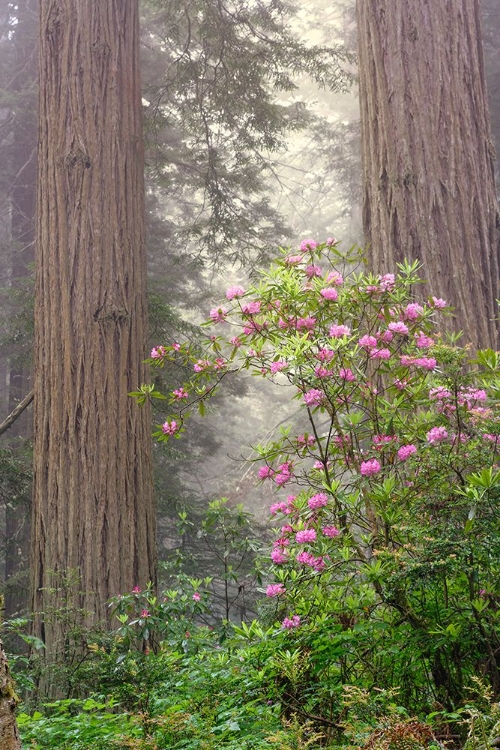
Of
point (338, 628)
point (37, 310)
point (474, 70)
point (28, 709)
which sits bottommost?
point (28, 709)

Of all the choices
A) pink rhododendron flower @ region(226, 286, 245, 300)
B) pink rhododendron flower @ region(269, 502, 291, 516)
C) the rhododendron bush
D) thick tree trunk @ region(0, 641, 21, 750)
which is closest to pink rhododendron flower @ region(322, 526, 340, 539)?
the rhododendron bush

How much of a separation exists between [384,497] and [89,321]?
288cm

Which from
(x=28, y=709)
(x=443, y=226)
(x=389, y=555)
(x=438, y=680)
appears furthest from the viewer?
(x=443, y=226)

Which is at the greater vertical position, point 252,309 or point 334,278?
point 334,278

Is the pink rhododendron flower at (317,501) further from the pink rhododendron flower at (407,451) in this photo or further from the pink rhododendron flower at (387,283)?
the pink rhododendron flower at (387,283)

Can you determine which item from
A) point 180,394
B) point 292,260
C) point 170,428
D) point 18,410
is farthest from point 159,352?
point 18,410

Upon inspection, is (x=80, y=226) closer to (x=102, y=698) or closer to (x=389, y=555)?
(x=102, y=698)

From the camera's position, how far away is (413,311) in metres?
3.23

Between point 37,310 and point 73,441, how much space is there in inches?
39.7

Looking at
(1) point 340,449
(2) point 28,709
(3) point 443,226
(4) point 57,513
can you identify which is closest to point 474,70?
(3) point 443,226

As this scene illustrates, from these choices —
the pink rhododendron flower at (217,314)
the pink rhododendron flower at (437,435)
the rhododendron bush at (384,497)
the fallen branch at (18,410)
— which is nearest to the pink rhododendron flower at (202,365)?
the rhododendron bush at (384,497)

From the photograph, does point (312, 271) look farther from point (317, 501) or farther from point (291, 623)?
Answer: point (291, 623)

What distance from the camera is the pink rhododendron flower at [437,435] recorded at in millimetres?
2643

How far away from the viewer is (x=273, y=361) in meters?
3.06
